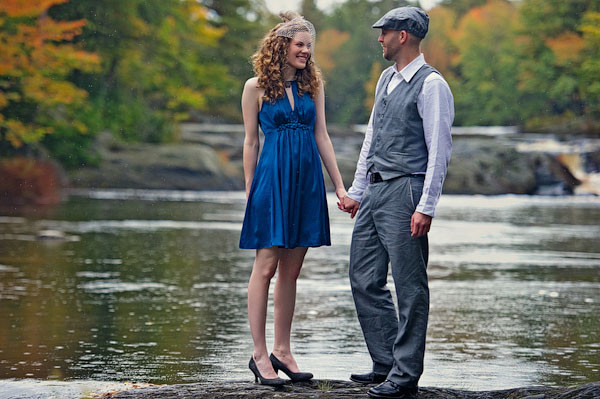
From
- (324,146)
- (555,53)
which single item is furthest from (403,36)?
(555,53)

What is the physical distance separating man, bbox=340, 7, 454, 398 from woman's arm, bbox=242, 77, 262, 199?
597 millimetres

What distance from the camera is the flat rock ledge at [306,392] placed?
5.29 meters

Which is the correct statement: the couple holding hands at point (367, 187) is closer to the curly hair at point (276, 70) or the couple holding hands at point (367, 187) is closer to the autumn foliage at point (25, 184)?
the curly hair at point (276, 70)

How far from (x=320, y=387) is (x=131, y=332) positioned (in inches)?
126

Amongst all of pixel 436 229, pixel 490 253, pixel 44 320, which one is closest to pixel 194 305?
pixel 44 320

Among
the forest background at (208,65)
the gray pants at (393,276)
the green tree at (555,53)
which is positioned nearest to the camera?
Answer: the gray pants at (393,276)

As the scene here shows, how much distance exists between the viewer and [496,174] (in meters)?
37.1

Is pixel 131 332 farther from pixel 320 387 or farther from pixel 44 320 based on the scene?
pixel 320 387

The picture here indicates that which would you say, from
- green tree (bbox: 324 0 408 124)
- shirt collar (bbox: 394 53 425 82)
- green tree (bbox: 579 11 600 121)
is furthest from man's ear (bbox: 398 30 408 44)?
green tree (bbox: 324 0 408 124)

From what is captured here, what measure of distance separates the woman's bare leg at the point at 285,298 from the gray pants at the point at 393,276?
0.34m

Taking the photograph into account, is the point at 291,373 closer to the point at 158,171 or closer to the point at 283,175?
the point at 283,175

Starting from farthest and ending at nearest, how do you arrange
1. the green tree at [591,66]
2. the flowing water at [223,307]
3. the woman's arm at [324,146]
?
the green tree at [591,66]
the flowing water at [223,307]
the woman's arm at [324,146]

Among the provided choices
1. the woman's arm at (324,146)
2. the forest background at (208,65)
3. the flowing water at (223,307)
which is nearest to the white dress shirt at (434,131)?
the woman's arm at (324,146)

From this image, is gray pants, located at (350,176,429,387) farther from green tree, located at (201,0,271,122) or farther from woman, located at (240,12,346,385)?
green tree, located at (201,0,271,122)
